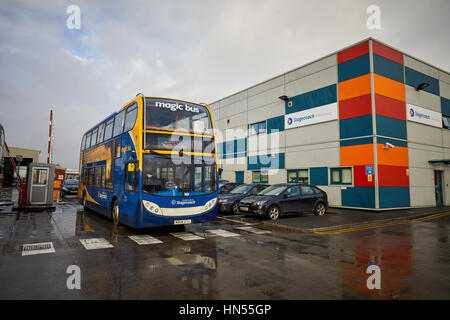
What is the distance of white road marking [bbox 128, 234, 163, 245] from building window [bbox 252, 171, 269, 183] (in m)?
15.7

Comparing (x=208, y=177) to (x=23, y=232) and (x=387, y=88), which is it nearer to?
(x=23, y=232)

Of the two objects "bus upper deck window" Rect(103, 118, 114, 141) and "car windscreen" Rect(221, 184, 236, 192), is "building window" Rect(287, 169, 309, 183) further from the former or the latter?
"bus upper deck window" Rect(103, 118, 114, 141)

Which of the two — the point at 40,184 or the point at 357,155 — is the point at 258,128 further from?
the point at 40,184

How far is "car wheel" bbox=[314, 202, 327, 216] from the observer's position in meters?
13.9

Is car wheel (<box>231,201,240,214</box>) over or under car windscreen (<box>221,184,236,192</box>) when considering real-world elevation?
under

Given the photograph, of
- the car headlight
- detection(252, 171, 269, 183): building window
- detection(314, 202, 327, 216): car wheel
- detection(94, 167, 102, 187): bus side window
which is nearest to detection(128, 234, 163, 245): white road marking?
the car headlight

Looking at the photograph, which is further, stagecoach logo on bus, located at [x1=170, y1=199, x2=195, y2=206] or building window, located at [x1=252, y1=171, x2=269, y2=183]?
building window, located at [x1=252, y1=171, x2=269, y2=183]

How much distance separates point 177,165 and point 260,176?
15.9 meters

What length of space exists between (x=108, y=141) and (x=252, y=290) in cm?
918

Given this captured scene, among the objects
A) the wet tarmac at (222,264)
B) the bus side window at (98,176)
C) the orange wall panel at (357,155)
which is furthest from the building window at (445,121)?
the bus side window at (98,176)

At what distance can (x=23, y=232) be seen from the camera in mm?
8711

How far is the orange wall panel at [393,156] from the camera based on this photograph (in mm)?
16466

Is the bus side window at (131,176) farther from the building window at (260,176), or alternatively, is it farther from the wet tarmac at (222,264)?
the building window at (260,176)

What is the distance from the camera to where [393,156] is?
17.2 m
